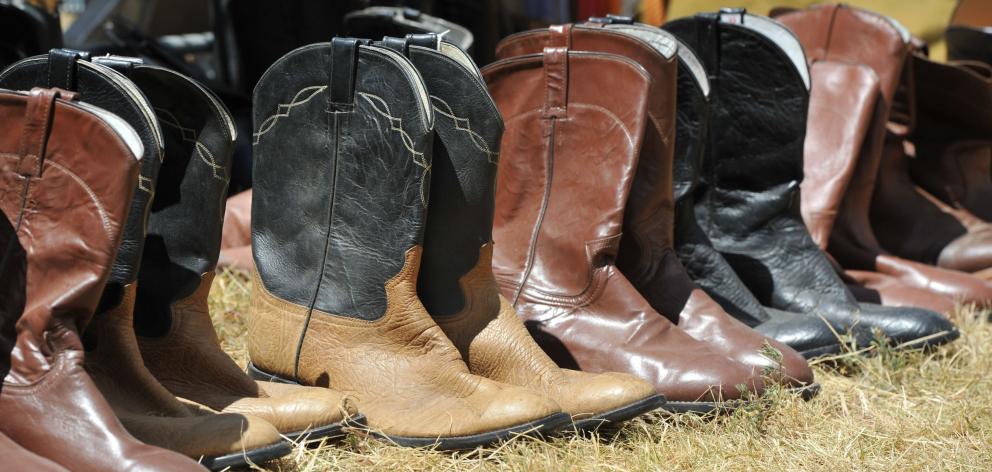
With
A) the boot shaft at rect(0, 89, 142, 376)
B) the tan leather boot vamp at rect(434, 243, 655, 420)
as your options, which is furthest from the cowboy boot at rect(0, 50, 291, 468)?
the tan leather boot vamp at rect(434, 243, 655, 420)

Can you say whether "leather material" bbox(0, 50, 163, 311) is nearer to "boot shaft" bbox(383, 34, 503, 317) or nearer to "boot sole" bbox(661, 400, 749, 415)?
"boot shaft" bbox(383, 34, 503, 317)

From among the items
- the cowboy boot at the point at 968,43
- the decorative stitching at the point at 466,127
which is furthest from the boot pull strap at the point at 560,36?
the cowboy boot at the point at 968,43

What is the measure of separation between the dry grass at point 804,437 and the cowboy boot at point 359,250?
0.06 m

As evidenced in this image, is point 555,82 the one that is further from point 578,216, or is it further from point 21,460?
point 21,460

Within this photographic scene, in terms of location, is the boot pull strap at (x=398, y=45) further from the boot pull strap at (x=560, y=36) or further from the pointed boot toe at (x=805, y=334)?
the pointed boot toe at (x=805, y=334)

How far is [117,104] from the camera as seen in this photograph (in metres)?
1.90

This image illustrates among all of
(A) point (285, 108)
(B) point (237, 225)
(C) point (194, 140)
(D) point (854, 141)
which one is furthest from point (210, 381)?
(D) point (854, 141)

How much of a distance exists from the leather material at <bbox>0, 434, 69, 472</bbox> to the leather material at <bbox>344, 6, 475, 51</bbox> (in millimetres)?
1677

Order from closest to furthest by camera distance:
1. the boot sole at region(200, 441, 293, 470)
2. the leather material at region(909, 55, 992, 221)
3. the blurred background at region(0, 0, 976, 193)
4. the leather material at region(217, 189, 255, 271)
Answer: the boot sole at region(200, 441, 293, 470) → the blurred background at region(0, 0, 976, 193) → the leather material at region(217, 189, 255, 271) → the leather material at region(909, 55, 992, 221)

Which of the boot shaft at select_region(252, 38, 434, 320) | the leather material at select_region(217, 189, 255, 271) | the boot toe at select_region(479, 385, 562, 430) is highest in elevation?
the boot shaft at select_region(252, 38, 434, 320)

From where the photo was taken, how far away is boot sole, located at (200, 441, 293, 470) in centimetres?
183

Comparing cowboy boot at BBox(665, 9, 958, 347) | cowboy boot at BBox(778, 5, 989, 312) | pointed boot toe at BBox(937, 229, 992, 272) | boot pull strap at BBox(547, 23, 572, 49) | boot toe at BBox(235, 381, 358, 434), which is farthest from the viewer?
pointed boot toe at BBox(937, 229, 992, 272)

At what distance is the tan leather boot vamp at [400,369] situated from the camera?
2.13 meters

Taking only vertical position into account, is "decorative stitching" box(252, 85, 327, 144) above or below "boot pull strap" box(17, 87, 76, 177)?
below
